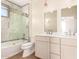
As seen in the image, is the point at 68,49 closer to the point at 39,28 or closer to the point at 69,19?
the point at 69,19

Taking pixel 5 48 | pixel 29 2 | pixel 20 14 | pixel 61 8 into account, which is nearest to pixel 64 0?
pixel 61 8

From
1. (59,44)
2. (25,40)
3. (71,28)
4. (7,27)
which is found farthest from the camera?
(25,40)

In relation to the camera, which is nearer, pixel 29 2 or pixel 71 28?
pixel 71 28

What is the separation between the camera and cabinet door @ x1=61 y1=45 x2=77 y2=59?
213 centimetres

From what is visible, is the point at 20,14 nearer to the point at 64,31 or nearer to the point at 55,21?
the point at 55,21

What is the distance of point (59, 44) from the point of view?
8.02ft

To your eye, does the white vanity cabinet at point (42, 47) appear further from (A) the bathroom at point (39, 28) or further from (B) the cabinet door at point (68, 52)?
(B) the cabinet door at point (68, 52)

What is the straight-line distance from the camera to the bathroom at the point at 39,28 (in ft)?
8.35

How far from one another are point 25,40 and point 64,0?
2332mm

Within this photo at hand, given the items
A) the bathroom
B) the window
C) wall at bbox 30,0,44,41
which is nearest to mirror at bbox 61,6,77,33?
the bathroom

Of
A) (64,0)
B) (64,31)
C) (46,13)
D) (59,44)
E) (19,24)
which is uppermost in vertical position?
(64,0)

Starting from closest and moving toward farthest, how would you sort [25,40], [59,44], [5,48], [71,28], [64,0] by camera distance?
[59,44], [71,28], [64,0], [5,48], [25,40]

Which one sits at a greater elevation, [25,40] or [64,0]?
[64,0]

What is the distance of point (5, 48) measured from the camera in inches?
128
